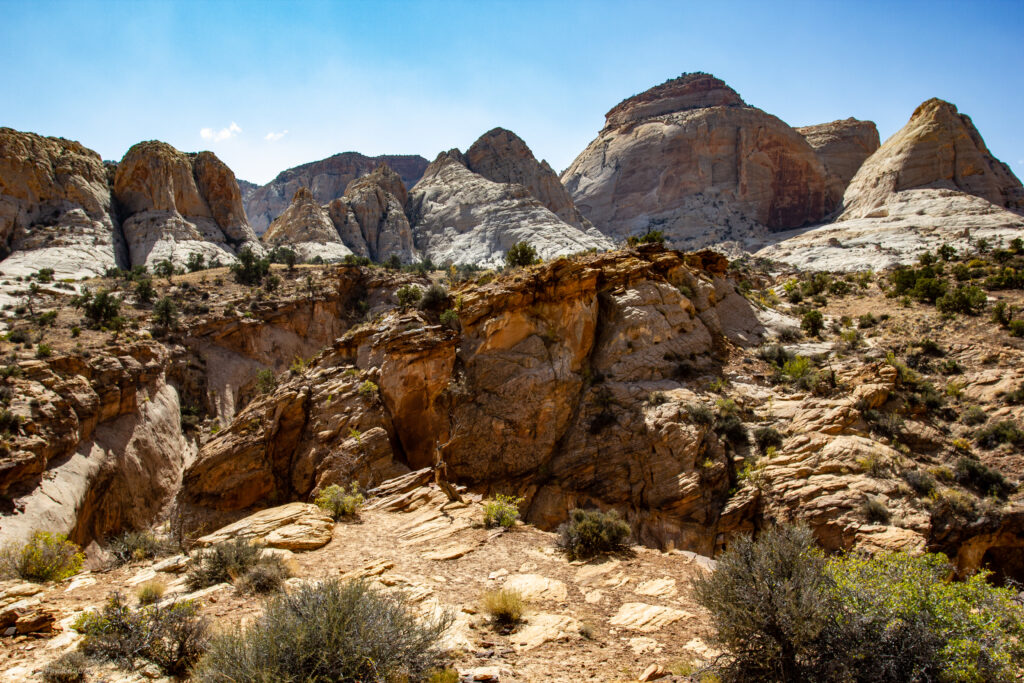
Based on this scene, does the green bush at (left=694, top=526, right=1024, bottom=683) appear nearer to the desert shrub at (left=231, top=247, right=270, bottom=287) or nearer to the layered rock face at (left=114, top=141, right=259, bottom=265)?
the desert shrub at (left=231, top=247, right=270, bottom=287)

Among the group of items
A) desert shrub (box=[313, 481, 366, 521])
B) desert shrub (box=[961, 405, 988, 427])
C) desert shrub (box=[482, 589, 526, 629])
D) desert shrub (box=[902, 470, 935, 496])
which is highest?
desert shrub (box=[482, 589, 526, 629])

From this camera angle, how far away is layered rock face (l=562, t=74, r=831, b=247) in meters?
73.6

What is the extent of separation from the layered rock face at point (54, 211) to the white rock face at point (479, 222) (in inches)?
1183

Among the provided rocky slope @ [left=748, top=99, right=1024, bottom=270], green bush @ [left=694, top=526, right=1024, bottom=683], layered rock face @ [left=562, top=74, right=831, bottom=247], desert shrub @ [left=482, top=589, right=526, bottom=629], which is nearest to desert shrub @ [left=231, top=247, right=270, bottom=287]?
desert shrub @ [left=482, top=589, right=526, bottom=629]

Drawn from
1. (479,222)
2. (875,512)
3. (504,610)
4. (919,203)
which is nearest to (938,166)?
(919,203)

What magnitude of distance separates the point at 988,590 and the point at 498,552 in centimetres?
659

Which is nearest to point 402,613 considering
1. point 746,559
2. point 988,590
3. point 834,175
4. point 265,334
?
point 746,559

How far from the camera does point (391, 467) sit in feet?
49.0

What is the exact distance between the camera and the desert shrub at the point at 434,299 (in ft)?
61.9

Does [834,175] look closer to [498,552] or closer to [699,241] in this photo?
[699,241]

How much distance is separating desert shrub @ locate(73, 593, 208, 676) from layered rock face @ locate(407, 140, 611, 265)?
1657 inches

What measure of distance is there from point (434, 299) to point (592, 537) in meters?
12.0

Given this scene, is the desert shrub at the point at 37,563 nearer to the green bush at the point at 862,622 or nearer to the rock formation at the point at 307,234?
the green bush at the point at 862,622

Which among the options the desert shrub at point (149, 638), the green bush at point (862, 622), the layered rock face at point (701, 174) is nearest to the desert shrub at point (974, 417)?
the green bush at point (862, 622)
